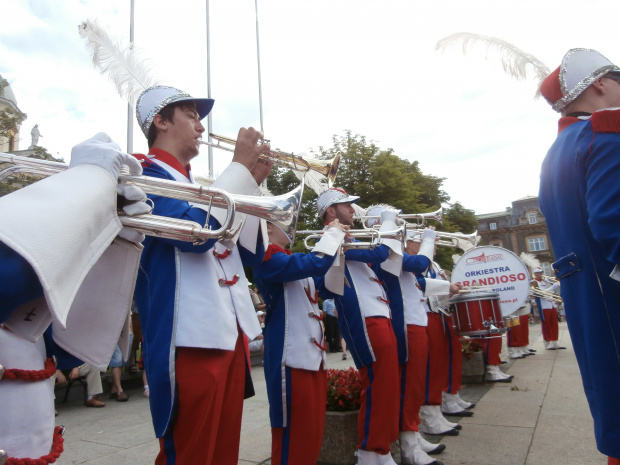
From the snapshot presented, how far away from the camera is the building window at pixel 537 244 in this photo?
5731 cm

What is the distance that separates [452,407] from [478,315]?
118cm

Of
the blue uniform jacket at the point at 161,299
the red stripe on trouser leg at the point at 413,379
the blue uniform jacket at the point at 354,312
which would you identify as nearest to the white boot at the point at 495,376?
the red stripe on trouser leg at the point at 413,379

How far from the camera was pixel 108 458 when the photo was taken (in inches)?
158

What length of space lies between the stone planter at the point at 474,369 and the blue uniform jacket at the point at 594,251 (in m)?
5.64

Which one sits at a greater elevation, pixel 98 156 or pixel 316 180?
pixel 316 180

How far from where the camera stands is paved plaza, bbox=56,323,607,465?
3826 mm

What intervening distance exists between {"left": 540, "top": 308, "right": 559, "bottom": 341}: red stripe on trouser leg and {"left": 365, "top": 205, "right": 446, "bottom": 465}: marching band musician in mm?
9203

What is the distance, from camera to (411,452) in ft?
12.4

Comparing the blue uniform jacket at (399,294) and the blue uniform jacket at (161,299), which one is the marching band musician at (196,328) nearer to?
the blue uniform jacket at (161,299)

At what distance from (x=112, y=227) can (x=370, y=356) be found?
265 centimetres

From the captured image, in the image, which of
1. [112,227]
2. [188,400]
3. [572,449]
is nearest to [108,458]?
[188,400]

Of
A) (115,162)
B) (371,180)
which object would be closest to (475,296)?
(115,162)

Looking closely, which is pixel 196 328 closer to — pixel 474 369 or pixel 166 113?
pixel 166 113

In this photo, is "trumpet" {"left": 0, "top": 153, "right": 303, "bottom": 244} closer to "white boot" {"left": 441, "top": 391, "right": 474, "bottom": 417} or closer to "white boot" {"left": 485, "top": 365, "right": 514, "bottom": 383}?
"white boot" {"left": 441, "top": 391, "right": 474, "bottom": 417}
